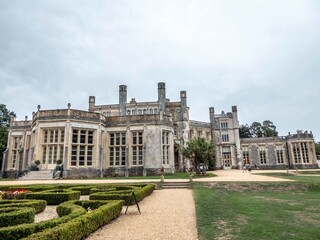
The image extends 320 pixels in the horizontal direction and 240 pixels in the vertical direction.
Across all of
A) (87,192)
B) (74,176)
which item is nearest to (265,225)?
(87,192)

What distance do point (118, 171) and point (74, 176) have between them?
17.3 ft

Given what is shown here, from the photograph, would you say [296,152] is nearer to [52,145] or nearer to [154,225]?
[52,145]

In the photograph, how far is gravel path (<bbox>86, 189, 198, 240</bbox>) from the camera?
6137mm

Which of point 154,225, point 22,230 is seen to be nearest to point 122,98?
point 154,225

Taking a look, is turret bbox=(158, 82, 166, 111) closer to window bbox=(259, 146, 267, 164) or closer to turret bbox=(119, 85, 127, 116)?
turret bbox=(119, 85, 127, 116)

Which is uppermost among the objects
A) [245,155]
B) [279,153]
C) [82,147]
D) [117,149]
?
[82,147]

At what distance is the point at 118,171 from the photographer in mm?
27672

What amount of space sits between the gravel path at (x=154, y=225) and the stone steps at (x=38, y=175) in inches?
647

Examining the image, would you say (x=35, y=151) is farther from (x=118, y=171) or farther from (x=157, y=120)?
(x=157, y=120)

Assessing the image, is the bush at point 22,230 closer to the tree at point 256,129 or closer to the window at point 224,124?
the window at point 224,124

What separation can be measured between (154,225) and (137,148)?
820 inches

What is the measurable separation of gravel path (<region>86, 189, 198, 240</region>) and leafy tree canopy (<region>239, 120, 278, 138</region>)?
65602 mm

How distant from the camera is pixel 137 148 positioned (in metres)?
27.9

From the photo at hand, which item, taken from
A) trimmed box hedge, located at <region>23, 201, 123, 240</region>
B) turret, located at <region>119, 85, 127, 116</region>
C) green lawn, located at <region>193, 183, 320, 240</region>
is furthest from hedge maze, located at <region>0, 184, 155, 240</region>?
turret, located at <region>119, 85, 127, 116</region>
